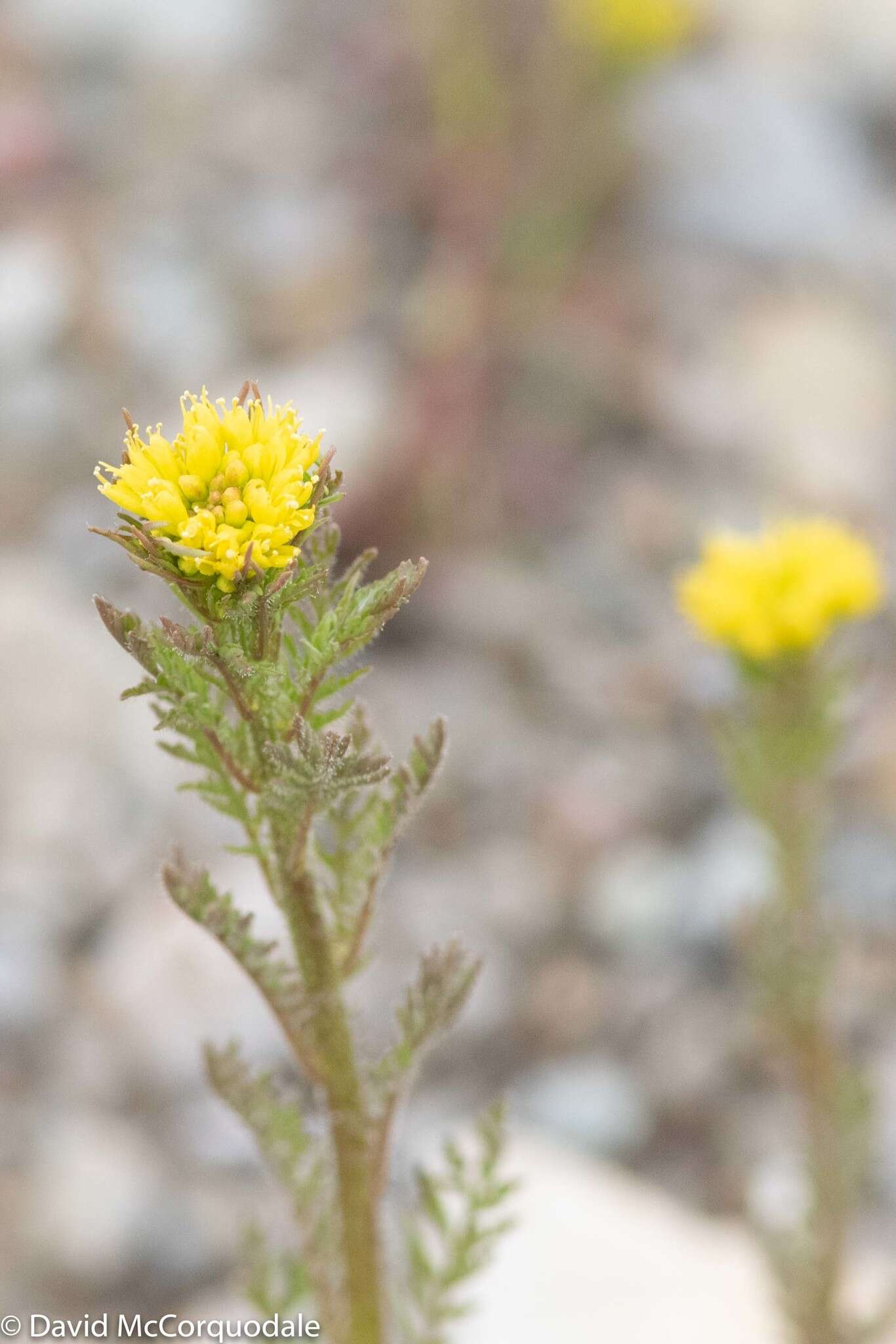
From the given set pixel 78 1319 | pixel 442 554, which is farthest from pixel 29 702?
pixel 78 1319

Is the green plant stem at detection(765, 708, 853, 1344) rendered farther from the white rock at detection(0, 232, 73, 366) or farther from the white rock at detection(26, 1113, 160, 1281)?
the white rock at detection(0, 232, 73, 366)

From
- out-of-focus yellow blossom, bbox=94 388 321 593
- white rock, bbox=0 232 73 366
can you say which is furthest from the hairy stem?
white rock, bbox=0 232 73 366

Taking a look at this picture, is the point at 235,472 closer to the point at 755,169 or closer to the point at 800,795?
the point at 800,795

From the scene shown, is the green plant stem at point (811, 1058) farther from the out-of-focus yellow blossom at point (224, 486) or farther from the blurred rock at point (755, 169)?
the blurred rock at point (755, 169)

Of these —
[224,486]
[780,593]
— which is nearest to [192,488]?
[224,486]

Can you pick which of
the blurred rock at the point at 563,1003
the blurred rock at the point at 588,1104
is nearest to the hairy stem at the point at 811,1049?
the blurred rock at the point at 588,1104

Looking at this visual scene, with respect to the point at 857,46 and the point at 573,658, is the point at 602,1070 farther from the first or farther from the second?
the point at 857,46

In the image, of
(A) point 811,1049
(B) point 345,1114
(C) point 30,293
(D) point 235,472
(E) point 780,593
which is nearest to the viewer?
(D) point 235,472
